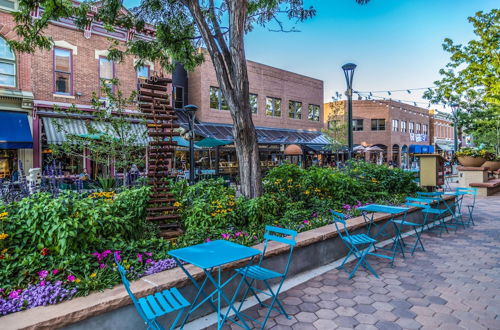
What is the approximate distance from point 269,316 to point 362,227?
302cm

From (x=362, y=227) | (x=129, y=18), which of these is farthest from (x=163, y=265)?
(x=129, y=18)

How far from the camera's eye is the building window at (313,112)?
28.9 m

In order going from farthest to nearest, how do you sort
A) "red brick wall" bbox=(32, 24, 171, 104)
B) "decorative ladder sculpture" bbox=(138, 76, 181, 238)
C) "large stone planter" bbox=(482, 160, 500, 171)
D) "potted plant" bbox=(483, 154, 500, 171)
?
"large stone planter" bbox=(482, 160, 500, 171) → "potted plant" bbox=(483, 154, 500, 171) → "red brick wall" bbox=(32, 24, 171, 104) → "decorative ladder sculpture" bbox=(138, 76, 181, 238)

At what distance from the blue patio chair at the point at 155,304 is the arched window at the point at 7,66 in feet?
45.8

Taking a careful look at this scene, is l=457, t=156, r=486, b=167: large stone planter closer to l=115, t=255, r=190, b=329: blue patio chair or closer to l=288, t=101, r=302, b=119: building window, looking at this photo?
l=288, t=101, r=302, b=119: building window

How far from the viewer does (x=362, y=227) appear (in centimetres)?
579

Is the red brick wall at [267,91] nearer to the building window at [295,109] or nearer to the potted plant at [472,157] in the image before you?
the building window at [295,109]

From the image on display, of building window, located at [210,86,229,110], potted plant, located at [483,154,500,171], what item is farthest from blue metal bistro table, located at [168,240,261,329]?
building window, located at [210,86,229,110]

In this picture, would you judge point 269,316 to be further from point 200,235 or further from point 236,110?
point 236,110

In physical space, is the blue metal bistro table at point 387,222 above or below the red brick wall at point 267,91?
below

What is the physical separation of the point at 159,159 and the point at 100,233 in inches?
63.7

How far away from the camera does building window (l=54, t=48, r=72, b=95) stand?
14188 millimetres

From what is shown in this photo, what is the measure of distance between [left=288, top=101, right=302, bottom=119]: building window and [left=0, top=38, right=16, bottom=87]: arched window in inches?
752

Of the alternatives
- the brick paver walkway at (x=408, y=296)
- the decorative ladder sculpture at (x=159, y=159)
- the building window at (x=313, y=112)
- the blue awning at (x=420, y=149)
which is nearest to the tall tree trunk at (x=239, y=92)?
the decorative ladder sculpture at (x=159, y=159)
